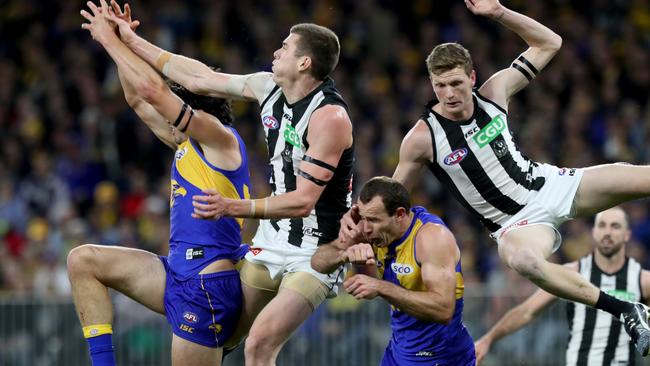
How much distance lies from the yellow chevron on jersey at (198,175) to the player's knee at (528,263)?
6.55ft

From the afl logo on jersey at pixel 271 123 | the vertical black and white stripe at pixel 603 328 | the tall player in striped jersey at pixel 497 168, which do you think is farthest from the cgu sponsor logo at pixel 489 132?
the vertical black and white stripe at pixel 603 328

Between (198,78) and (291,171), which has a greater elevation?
(198,78)

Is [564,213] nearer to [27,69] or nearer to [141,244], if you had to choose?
[141,244]

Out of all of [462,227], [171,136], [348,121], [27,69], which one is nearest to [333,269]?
[348,121]

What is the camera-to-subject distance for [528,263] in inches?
313

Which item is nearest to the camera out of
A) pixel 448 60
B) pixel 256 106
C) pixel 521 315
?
pixel 448 60

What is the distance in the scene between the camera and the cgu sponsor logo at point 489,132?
8422mm

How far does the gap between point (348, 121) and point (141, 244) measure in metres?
7.71

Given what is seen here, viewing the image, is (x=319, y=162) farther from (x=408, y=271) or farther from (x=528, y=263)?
(x=528, y=263)

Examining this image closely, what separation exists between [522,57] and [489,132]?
29.1 inches

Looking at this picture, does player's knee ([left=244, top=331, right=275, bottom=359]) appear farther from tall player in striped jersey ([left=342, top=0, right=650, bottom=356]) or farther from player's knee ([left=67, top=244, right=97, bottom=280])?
tall player in striped jersey ([left=342, top=0, right=650, bottom=356])

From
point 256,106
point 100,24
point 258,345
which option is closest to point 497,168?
point 258,345

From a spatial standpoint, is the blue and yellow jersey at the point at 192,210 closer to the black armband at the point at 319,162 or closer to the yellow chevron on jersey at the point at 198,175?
the yellow chevron on jersey at the point at 198,175

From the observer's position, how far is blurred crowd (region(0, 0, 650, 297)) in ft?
49.7
